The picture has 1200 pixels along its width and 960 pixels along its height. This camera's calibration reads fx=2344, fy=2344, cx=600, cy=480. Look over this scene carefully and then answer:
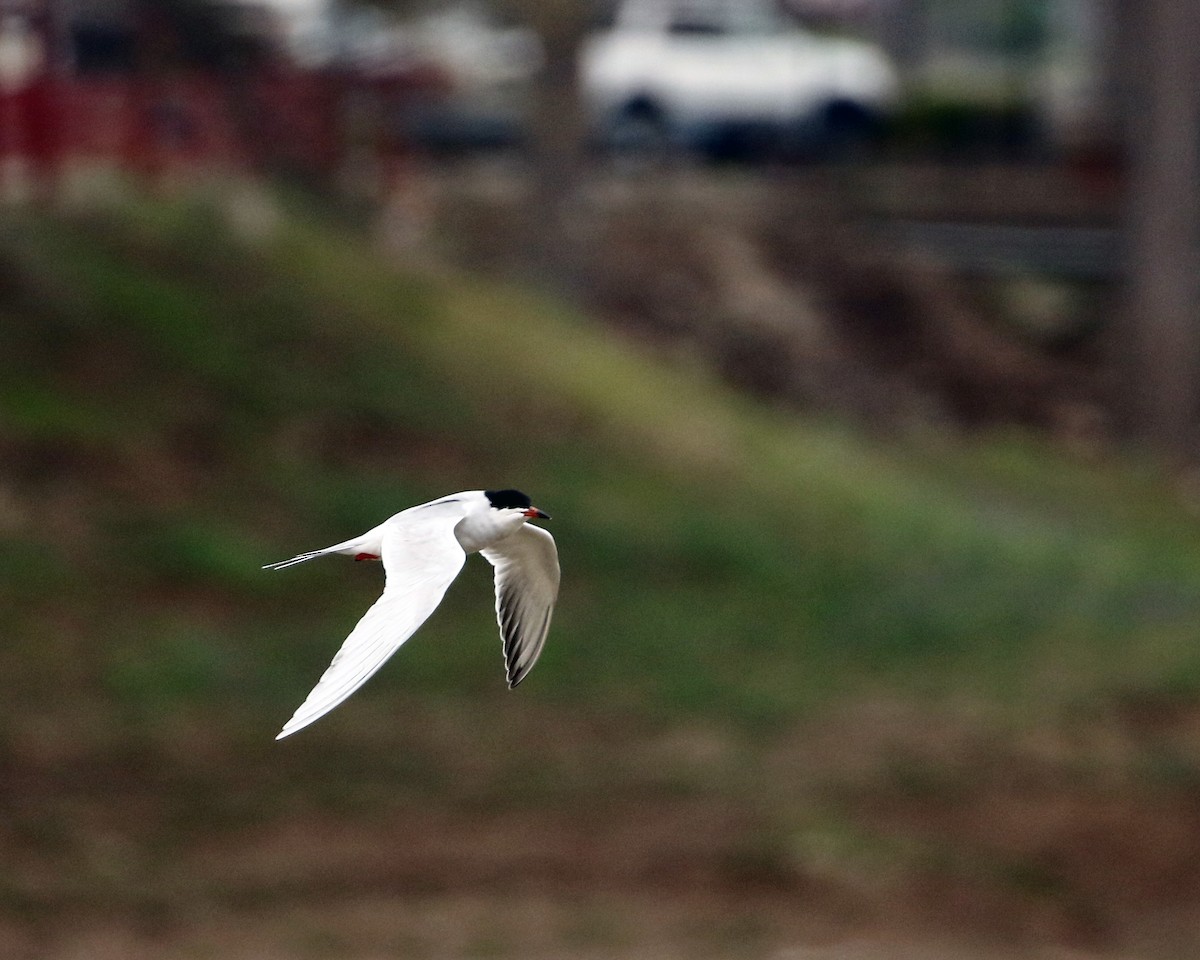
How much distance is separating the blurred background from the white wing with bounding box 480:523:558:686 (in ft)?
23.2

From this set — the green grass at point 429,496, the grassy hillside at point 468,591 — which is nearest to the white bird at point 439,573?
the grassy hillside at point 468,591

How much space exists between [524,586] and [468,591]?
1064 cm

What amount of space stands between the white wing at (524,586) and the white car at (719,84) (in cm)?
2061

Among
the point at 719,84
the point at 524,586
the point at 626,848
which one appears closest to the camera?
the point at 524,586

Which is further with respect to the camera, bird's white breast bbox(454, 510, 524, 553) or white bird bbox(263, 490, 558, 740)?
bird's white breast bbox(454, 510, 524, 553)

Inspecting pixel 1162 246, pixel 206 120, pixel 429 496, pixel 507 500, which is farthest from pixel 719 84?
pixel 507 500

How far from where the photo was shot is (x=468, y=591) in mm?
17125

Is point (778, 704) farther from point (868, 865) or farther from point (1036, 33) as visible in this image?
point (1036, 33)

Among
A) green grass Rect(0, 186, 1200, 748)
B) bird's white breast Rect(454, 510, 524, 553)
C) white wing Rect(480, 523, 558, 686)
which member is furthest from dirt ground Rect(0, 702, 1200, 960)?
bird's white breast Rect(454, 510, 524, 553)

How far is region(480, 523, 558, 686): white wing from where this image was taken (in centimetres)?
638

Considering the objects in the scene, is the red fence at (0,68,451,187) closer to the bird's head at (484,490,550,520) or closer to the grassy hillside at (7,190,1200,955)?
the grassy hillside at (7,190,1200,955)

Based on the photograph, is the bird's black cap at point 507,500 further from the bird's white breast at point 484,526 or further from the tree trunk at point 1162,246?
the tree trunk at point 1162,246

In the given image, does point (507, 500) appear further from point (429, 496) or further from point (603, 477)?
point (603, 477)

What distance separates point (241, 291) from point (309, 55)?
4.97 meters
